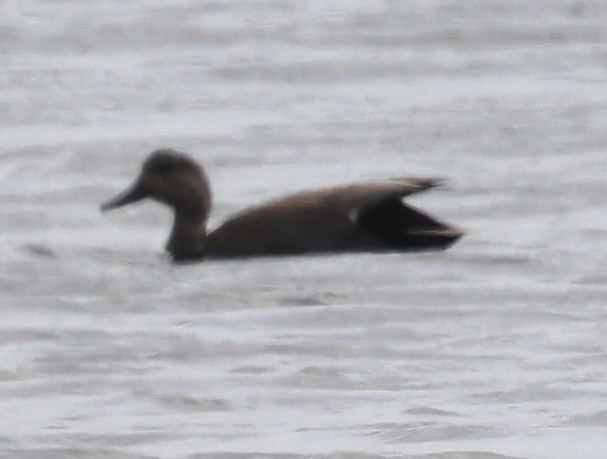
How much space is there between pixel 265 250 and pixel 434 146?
4.09 meters

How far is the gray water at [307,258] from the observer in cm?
880

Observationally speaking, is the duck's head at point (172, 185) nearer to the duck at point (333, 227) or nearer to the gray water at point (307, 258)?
the gray water at point (307, 258)

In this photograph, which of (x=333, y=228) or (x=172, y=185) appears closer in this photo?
(x=333, y=228)

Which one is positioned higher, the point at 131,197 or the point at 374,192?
the point at 374,192

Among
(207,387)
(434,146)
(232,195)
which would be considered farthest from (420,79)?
(207,387)

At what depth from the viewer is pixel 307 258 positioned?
1245 centimetres

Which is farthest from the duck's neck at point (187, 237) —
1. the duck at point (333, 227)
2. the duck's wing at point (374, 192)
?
the duck's wing at point (374, 192)

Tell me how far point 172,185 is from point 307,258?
880 mm

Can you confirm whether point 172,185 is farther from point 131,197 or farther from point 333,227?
point 333,227

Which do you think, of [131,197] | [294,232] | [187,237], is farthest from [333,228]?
[131,197]

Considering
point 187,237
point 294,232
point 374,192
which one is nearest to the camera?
point 374,192

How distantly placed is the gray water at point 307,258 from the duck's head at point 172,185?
0.89 ft

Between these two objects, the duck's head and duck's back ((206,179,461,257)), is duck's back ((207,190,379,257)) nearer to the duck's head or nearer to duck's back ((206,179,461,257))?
duck's back ((206,179,461,257))

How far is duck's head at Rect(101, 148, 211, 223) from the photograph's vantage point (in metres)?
12.9
